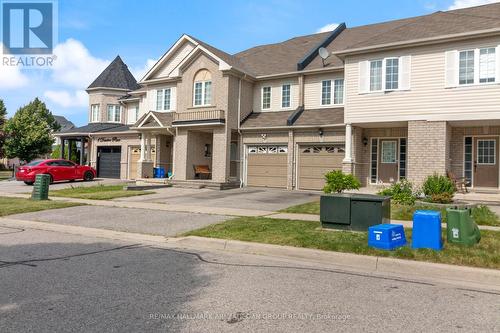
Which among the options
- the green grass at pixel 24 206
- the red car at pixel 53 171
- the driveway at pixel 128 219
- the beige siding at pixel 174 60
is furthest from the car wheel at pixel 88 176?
the driveway at pixel 128 219

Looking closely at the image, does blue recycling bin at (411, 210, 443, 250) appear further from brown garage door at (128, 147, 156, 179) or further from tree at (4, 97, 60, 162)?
tree at (4, 97, 60, 162)

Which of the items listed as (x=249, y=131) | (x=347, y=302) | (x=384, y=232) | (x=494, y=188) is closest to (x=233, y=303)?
(x=347, y=302)

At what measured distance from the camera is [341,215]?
30.2ft

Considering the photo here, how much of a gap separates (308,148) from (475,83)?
8.37 m

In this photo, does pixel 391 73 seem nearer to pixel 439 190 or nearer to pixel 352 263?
pixel 439 190

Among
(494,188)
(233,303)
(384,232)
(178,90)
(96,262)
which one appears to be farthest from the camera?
(178,90)

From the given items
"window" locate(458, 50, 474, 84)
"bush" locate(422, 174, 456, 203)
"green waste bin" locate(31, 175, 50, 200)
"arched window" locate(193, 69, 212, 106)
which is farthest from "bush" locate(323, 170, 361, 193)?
"arched window" locate(193, 69, 212, 106)

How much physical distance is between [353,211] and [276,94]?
15.7 meters

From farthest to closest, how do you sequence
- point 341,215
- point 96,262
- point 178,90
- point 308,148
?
1. point 178,90
2. point 308,148
3. point 341,215
4. point 96,262

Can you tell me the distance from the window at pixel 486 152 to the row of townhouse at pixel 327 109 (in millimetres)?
40

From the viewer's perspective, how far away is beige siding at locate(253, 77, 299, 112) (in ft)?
75.8

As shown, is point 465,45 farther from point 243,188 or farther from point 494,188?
point 243,188

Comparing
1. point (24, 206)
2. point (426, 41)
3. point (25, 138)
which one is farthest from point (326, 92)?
point (25, 138)

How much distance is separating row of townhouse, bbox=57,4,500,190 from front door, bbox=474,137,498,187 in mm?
39
